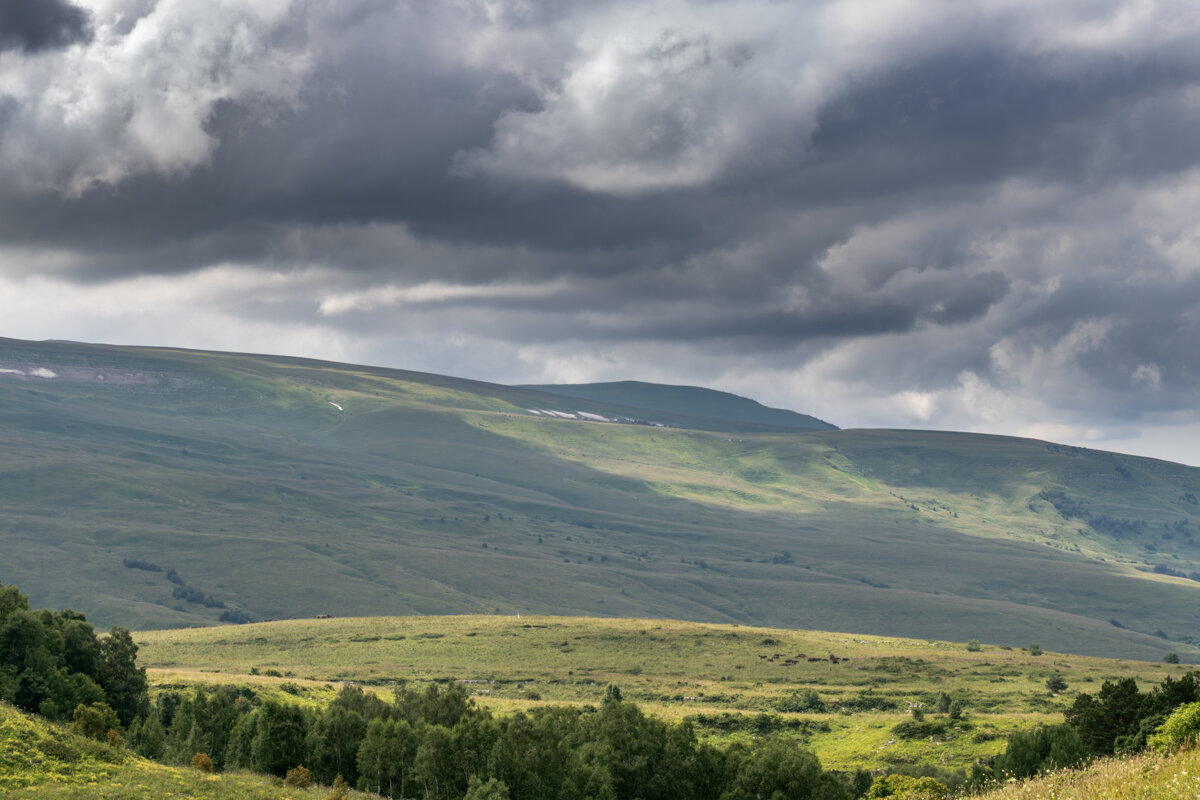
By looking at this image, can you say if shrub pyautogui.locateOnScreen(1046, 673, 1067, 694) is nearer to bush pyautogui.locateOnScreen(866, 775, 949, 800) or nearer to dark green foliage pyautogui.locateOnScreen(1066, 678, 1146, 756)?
dark green foliage pyautogui.locateOnScreen(1066, 678, 1146, 756)

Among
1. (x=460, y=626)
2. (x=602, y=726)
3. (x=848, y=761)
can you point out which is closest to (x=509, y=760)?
(x=602, y=726)

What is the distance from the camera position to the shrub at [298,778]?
70.4m

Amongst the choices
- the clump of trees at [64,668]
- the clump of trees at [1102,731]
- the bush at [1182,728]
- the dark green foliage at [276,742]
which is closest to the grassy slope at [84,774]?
the clump of trees at [64,668]

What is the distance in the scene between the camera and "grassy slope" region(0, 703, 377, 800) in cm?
5362

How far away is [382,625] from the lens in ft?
651

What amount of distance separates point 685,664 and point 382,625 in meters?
60.4

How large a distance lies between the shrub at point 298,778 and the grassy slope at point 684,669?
41.6 m

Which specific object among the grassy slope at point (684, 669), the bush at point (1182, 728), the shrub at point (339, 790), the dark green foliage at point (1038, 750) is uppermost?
the bush at point (1182, 728)

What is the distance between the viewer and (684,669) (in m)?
160

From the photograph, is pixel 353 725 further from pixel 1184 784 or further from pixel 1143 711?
pixel 1184 784

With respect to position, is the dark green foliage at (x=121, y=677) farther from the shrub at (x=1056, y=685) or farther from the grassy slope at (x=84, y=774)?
the shrub at (x=1056, y=685)

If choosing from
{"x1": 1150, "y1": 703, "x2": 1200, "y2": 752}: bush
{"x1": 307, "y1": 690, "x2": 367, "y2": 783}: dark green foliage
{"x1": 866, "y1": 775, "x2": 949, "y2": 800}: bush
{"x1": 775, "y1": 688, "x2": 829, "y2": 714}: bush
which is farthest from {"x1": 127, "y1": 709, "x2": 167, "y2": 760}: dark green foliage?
{"x1": 775, "y1": 688, "x2": 829, "y2": 714}: bush

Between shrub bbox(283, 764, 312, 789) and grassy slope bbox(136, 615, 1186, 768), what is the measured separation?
41640 millimetres

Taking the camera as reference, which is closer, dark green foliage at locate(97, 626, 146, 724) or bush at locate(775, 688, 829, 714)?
dark green foliage at locate(97, 626, 146, 724)
